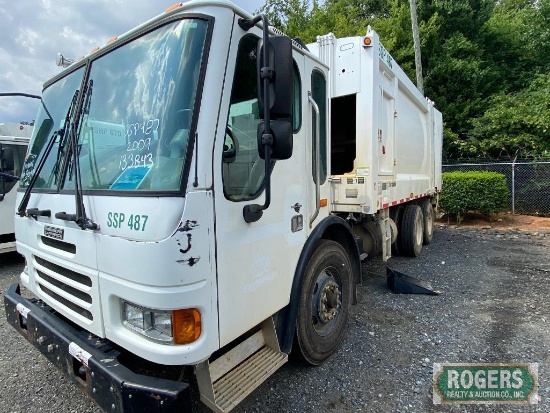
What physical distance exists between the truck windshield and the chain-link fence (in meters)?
12.4

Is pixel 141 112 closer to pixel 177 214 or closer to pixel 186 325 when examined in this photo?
pixel 177 214

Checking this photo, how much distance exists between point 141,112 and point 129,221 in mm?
609

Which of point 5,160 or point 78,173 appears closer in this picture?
point 78,173

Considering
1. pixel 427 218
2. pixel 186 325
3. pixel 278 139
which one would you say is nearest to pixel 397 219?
pixel 427 218

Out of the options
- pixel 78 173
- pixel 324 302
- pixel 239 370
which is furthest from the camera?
pixel 324 302

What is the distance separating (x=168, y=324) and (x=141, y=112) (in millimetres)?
1121

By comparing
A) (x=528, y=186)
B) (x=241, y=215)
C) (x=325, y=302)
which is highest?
(x=241, y=215)

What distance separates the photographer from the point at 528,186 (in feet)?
36.5

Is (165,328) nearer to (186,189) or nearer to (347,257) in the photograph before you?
(186,189)

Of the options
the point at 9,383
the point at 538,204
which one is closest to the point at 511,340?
the point at 9,383

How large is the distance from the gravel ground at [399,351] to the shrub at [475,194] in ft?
17.0

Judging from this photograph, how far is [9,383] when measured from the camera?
2.74 m
